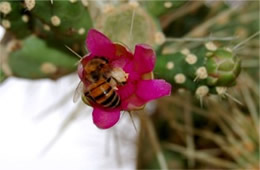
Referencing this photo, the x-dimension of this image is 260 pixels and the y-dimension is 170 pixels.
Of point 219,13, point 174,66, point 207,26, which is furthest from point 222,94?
point 219,13

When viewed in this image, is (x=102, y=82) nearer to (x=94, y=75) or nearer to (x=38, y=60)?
(x=94, y=75)

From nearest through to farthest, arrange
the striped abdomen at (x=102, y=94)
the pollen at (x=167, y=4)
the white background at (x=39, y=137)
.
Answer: the striped abdomen at (x=102, y=94) < the pollen at (x=167, y=4) < the white background at (x=39, y=137)

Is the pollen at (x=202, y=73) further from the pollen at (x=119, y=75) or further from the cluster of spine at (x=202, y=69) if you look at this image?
the pollen at (x=119, y=75)

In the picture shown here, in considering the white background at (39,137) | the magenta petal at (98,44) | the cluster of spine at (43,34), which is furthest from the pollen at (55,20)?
the white background at (39,137)

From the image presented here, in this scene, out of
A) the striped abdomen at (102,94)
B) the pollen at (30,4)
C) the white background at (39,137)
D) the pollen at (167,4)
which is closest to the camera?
the striped abdomen at (102,94)

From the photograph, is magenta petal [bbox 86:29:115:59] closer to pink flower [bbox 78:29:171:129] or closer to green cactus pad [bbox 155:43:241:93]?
pink flower [bbox 78:29:171:129]

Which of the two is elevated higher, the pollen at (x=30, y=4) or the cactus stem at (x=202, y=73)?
the pollen at (x=30, y=4)

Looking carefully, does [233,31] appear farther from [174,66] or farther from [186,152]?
[174,66]
